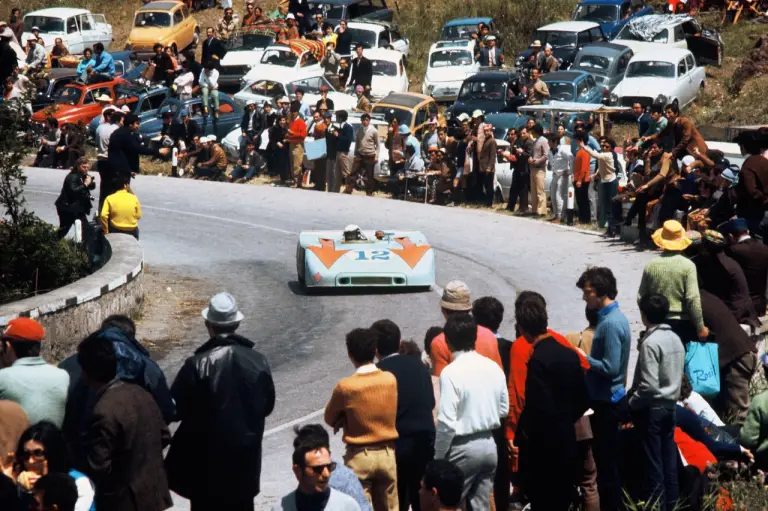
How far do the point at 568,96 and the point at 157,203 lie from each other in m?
11.3

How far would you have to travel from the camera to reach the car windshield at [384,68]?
35469 millimetres

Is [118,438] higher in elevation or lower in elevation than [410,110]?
higher

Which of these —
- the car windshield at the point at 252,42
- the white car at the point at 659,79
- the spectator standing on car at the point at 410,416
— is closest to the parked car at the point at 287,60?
the car windshield at the point at 252,42

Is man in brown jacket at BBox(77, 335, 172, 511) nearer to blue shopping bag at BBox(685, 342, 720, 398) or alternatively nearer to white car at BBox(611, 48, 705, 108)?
blue shopping bag at BBox(685, 342, 720, 398)

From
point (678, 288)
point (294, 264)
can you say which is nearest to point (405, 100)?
point (294, 264)

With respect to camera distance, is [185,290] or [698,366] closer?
[698,366]

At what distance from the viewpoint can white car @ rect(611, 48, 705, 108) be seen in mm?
32562

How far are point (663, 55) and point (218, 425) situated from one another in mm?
28419

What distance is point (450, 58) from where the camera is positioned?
1421 inches

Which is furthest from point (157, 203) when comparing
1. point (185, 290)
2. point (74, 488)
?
point (74, 488)

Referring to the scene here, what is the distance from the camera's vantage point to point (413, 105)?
96.3 ft

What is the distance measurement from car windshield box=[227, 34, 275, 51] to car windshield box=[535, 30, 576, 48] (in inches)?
319

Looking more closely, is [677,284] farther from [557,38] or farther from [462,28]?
[462,28]

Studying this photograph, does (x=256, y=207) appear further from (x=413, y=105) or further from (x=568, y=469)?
(x=568, y=469)
